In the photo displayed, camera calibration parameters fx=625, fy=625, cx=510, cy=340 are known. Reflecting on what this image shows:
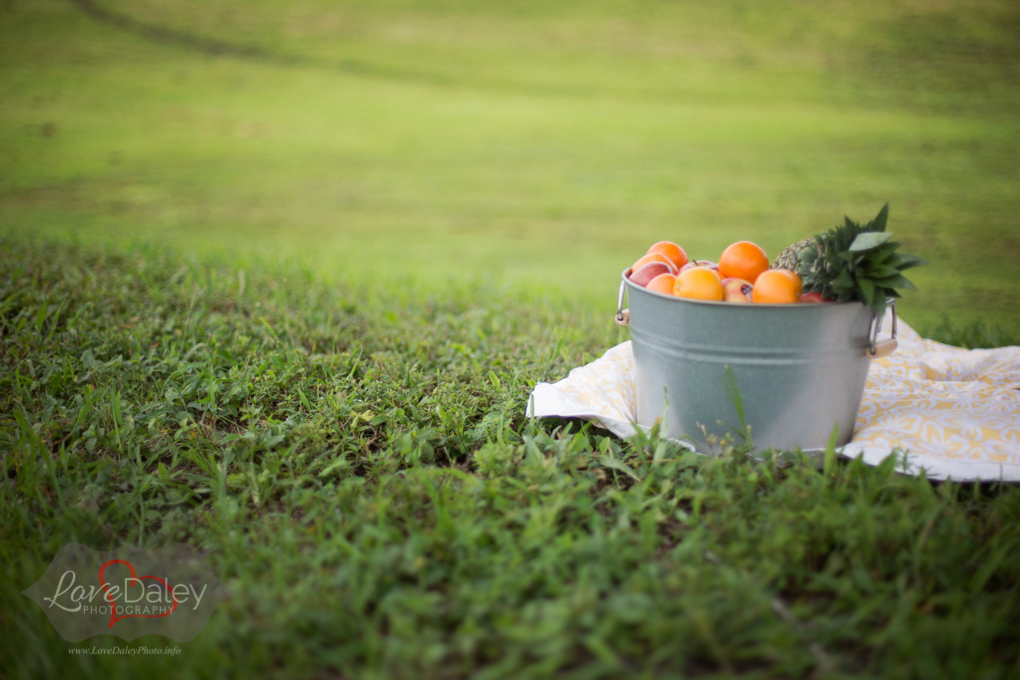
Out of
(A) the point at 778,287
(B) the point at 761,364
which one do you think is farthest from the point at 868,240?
(B) the point at 761,364

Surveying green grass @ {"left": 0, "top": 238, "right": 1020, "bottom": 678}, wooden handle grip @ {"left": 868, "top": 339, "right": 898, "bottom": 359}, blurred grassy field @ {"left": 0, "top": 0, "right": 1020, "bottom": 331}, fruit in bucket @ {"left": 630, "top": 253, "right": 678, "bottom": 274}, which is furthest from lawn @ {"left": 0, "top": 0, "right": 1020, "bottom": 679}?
fruit in bucket @ {"left": 630, "top": 253, "right": 678, "bottom": 274}

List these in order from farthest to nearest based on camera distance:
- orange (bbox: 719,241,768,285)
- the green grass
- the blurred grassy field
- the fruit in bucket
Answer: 1. the blurred grassy field
2. the fruit in bucket
3. orange (bbox: 719,241,768,285)
4. the green grass

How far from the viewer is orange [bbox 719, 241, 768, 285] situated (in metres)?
2.61

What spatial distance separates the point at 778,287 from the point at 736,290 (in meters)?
0.17

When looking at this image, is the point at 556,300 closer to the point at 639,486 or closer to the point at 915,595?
the point at 639,486

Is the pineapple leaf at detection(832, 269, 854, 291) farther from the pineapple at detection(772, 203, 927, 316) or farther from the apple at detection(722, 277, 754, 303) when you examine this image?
the apple at detection(722, 277, 754, 303)

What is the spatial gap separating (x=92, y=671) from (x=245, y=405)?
1454 mm

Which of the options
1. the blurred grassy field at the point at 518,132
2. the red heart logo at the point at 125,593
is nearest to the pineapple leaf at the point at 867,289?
the red heart logo at the point at 125,593

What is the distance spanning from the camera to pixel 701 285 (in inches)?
94.0

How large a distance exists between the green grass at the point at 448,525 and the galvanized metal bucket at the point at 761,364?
0.16 metres

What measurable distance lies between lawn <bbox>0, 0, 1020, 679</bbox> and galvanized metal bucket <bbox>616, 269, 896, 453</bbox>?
15cm

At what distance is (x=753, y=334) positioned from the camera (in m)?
2.30

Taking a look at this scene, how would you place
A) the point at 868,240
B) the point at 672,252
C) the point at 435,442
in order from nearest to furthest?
1. the point at 868,240
2. the point at 435,442
3. the point at 672,252

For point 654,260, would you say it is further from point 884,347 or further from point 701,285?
point 884,347
